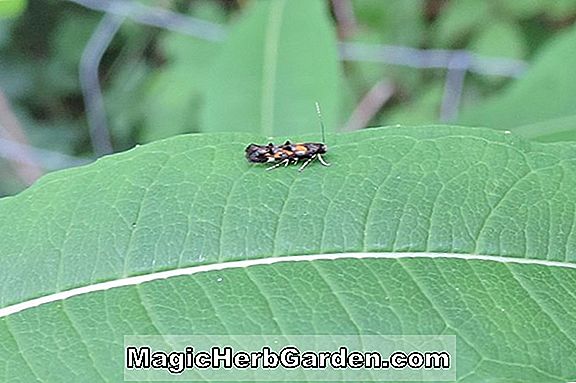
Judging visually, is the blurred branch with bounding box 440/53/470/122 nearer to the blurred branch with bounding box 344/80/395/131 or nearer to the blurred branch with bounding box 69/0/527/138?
the blurred branch with bounding box 69/0/527/138

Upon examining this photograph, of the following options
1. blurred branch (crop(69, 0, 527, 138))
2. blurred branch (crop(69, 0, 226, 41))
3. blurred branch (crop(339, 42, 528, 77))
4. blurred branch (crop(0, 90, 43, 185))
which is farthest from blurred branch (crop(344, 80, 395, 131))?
blurred branch (crop(0, 90, 43, 185))

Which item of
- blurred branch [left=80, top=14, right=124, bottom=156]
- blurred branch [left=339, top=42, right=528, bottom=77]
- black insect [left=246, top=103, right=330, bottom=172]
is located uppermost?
blurred branch [left=80, top=14, right=124, bottom=156]

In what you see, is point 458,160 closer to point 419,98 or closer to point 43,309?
point 43,309

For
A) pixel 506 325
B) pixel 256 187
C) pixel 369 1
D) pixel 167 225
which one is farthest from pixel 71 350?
pixel 369 1

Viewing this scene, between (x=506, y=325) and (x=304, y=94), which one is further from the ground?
(x=304, y=94)

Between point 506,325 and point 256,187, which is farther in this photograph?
point 256,187

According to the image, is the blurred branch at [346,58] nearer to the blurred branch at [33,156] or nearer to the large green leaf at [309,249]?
the blurred branch at [33,156]
